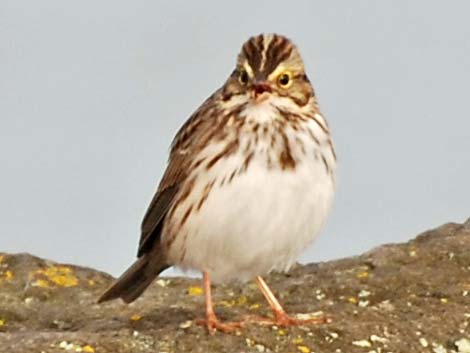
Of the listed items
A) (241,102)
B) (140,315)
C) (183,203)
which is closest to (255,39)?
(241,102)

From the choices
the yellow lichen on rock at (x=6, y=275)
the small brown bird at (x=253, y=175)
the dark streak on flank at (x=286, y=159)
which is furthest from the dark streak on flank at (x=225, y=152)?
the yellow lichen on rock at (x=6, y=275)

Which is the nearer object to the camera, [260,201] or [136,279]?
[260,201]

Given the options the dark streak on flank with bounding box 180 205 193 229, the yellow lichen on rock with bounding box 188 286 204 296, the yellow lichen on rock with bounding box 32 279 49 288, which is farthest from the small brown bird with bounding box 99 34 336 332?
the yellow lichen on rock with bounding box 32 279 49 288

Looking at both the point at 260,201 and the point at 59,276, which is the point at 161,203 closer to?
the point at 260,201

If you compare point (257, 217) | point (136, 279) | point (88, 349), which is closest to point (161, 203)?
point (136, 279)

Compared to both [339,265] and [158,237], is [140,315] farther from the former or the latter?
[339,265]
